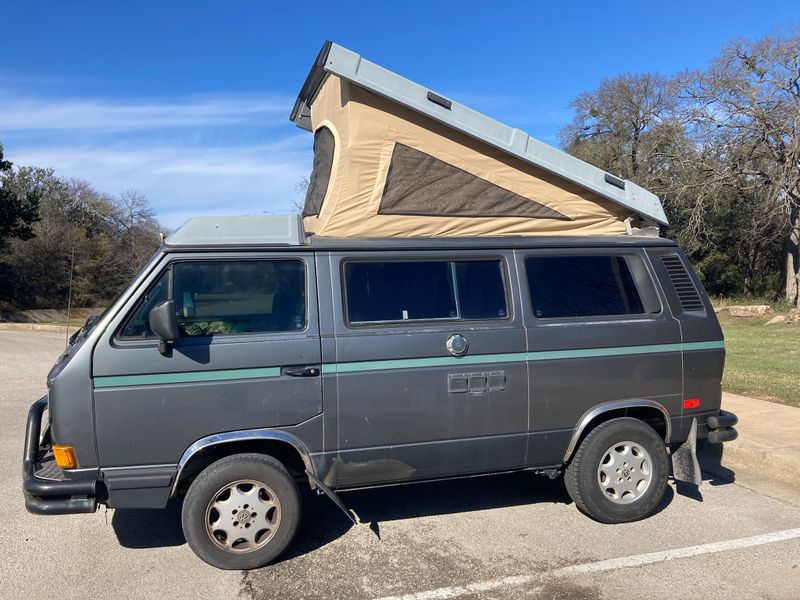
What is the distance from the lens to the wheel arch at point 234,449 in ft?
13.5

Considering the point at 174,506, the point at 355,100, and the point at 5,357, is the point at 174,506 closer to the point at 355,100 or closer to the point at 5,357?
the point at 355,100

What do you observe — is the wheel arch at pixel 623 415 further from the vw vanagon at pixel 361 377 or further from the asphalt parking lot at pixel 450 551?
the asphalt parking lot at pixel 450 551

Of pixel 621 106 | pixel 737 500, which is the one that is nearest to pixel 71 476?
pixel 737 500

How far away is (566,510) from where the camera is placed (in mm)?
5293

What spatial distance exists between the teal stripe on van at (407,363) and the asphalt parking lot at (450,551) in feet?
4.19

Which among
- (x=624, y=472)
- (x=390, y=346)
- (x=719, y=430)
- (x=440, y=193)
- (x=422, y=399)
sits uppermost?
(x=440, y=193)

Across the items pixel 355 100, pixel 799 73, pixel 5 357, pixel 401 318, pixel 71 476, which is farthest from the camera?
pixel 799 73

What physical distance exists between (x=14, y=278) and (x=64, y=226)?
6905 mm

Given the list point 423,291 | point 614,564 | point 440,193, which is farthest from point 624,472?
point 440,193

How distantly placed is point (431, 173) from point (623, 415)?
7.83 feet

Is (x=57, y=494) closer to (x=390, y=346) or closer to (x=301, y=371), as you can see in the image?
(x=301, y=371)

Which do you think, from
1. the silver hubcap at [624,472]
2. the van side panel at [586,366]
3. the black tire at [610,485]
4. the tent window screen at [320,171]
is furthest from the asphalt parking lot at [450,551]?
the tent window screen at [320,171]

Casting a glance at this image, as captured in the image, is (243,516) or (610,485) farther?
(610,485)

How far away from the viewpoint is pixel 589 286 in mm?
5094
